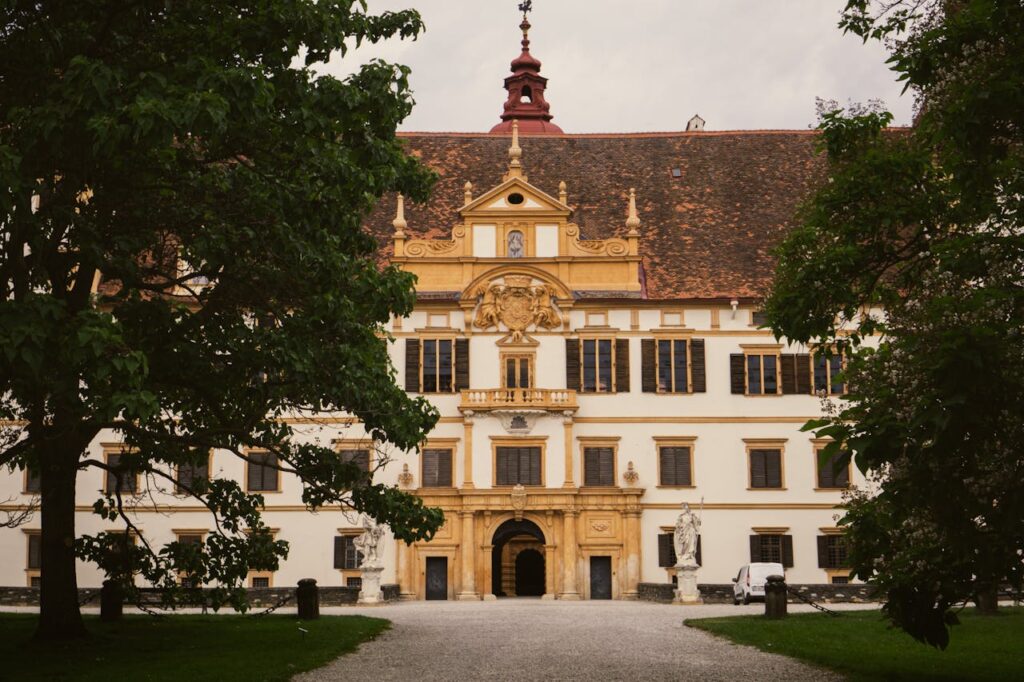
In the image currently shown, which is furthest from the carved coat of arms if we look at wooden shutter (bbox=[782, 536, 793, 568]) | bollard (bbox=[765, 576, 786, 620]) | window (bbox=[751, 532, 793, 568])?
bollard (bbox=[765, 576, 786, 620])

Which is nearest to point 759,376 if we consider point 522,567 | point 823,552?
point 823,552

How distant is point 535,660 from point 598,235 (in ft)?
102

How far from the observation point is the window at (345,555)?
45875mm

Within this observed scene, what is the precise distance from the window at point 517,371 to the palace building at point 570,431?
77 millimetres

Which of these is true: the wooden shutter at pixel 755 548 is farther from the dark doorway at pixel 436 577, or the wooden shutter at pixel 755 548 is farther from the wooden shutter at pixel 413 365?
the wooden shutter at pixel 413 365

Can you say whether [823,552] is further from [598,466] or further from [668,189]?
[668,189]

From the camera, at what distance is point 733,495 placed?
46375 mm

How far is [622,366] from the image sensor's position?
46500 millimetres

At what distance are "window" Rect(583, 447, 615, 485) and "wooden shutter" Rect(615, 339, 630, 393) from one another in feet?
7.11

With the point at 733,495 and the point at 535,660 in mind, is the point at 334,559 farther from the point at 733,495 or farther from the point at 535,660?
the point at 535,660

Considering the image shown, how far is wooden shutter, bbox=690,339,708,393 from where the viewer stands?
153 ft

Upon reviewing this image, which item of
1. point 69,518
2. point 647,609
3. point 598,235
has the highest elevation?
point 598,235

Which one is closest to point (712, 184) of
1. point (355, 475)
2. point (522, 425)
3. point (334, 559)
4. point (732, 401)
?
point (732, 401)

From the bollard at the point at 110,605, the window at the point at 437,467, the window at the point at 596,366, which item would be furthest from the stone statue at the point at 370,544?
the bollard at the point at 110,605
